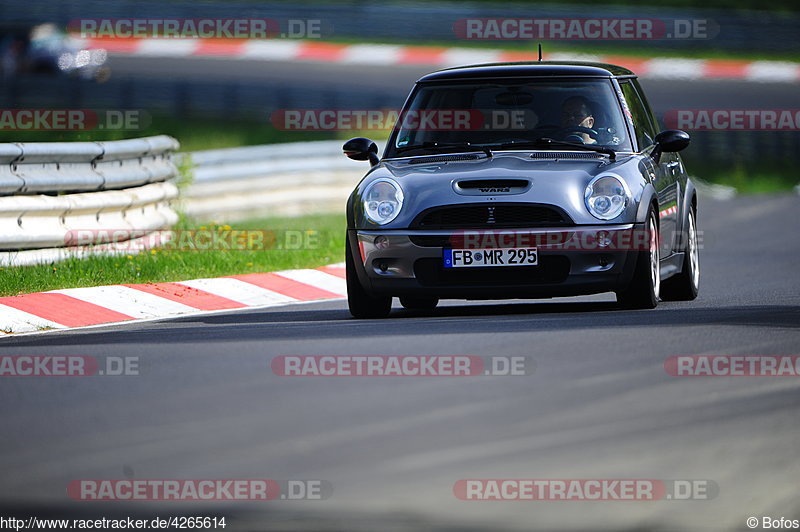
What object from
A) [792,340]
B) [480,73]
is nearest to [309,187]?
[480,73]

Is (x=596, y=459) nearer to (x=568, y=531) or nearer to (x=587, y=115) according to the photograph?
(x=568, y=531)

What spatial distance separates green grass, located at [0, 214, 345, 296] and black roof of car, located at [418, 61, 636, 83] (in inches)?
113

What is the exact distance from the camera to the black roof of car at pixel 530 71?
36.3ft

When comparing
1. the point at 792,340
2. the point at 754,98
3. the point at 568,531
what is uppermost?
the point at 568,531

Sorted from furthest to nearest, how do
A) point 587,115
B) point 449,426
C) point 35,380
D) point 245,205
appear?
point 245,205 < point 587,115 < point 35,380 < point 449,426

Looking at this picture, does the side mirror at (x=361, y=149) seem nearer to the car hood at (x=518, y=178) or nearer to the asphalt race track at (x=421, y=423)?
the car hood at (x=518, y=178)

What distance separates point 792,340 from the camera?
8.73m

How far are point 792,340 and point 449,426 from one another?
116 inches

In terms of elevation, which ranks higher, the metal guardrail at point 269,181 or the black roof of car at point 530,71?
the black roof of car at point 530,71

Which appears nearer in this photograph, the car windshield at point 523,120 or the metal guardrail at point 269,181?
the car windshield at point 523,120

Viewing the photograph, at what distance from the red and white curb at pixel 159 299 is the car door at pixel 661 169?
284 cm
